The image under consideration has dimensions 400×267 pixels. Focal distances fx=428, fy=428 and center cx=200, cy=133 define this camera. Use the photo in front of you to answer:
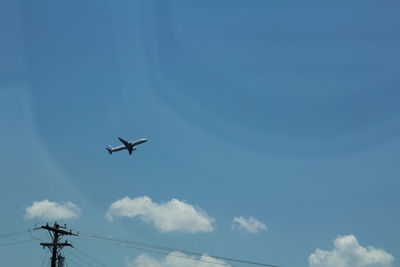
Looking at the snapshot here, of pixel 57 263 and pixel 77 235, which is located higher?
pixel 77 235

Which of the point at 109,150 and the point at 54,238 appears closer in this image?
the point at 54,238

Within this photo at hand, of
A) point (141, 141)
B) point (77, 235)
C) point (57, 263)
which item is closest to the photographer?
point (57, 263)

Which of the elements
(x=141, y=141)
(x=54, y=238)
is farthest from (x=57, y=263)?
(x=141, y=141)

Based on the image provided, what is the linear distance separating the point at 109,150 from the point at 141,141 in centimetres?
876

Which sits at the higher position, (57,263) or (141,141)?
(141,141)

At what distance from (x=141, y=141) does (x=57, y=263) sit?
53.7m

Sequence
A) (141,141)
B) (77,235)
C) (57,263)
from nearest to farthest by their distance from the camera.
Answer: (57,263) → (77,235) → (141,141)

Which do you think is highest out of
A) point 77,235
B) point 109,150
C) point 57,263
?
point 109,150

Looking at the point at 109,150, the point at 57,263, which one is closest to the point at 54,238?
the point at 57,263

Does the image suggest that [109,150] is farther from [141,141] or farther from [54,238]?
[54,238]

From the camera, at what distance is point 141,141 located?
110 meters

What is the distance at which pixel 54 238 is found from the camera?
61.0 m

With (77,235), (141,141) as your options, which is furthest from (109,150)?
(77,235)

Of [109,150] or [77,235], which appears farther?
[109,150]
